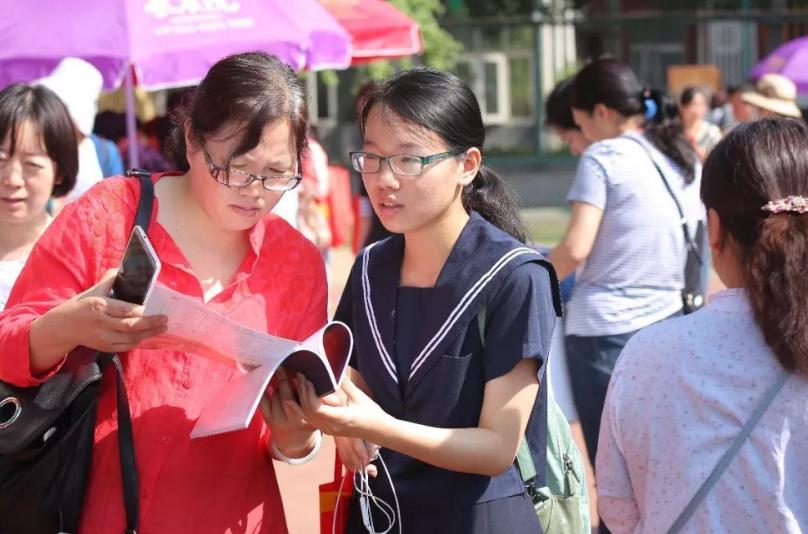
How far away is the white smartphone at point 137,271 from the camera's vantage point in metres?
2.25

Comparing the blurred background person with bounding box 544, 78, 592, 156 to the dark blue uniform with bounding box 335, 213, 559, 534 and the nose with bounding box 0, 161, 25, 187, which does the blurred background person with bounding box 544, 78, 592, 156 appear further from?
the dark blue uniform with bounding box 335, 213, 559, 534

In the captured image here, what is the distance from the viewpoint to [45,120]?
3.76 metres

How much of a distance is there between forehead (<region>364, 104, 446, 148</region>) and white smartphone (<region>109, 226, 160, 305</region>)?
0.64 metres

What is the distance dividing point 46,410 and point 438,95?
3.47 ft

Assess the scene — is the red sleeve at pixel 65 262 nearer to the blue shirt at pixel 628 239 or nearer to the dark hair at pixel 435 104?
the dark hair at pixel 435 104

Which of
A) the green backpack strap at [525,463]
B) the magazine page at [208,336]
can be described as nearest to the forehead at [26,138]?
the magazine page at [208,336]

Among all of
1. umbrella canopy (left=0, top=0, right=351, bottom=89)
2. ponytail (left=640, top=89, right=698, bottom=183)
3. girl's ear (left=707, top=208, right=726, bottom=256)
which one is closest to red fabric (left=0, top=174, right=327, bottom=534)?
girl's ear (left=707, top=208, right=726, bottom=256)

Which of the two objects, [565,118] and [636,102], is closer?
[636,102]

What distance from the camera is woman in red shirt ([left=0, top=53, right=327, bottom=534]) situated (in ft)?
8.64

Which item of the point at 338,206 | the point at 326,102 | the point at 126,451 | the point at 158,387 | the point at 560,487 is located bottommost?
the point at 326,102

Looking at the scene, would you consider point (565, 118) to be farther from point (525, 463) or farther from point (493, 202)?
point (525, 463)

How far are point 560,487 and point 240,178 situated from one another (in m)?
1.13

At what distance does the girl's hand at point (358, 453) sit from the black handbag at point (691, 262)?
97.4 inches

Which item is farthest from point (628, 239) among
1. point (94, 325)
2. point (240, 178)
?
point (94, 325)
